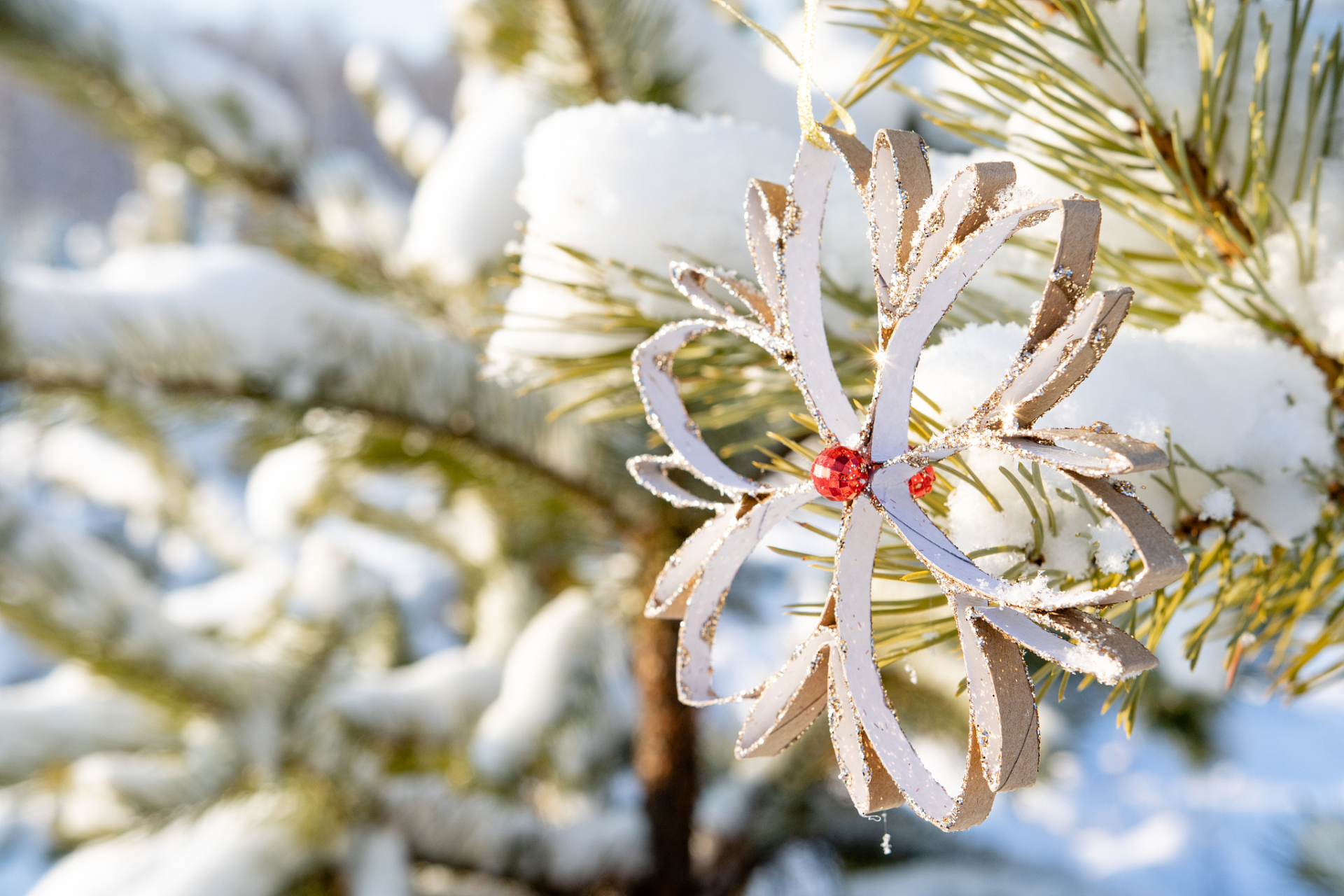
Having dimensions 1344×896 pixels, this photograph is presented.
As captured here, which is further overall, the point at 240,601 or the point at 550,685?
the point at 240,601

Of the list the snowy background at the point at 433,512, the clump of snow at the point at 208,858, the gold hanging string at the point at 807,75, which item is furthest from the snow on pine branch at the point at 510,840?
the gold hanging string at the point at 807,75

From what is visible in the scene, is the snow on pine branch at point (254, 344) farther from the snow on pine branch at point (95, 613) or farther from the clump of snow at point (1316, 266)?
the clump of snow at point (1316, 266)

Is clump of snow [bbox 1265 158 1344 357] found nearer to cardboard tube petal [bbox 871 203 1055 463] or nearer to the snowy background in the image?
the snowy background

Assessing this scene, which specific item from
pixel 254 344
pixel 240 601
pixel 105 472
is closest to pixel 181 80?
pixel 254 344

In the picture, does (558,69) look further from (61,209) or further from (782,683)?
(61,209)

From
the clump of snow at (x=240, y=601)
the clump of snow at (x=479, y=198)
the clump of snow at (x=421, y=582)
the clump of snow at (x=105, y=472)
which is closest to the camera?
the clump of snow at (x=479, y=198)

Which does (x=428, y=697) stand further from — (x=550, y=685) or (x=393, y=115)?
(x=393, y=115)

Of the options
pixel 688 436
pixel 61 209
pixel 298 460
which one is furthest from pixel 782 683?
pixel 61 209
